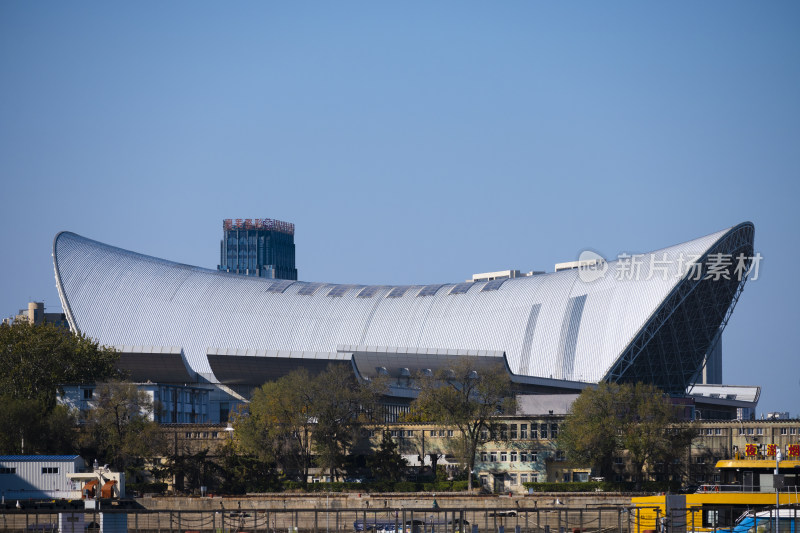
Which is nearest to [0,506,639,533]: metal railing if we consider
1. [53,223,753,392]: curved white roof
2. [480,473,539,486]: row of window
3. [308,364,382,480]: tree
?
[308,364,382,480]: tree

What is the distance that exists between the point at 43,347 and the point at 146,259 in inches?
1550

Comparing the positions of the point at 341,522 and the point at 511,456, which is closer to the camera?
the point at 341,522

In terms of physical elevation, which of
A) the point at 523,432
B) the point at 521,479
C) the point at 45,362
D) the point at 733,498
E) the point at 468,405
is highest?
the point at 45,362

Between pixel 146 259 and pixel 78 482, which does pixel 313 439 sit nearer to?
pixel 78 482

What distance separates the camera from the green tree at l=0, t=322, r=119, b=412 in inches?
3910

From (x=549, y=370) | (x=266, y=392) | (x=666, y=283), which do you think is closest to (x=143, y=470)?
(x=266, y=392)

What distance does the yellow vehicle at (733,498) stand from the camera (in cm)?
5534

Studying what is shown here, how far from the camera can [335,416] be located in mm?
90938

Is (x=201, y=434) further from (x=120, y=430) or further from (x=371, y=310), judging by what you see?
(x=371, y=310)

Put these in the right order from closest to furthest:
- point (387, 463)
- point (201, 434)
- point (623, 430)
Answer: point (623, 430), point (387, 463), point (201, 434)

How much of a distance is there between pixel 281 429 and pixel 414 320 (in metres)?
38.7

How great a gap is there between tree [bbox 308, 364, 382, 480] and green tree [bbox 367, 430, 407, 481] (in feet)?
8.93

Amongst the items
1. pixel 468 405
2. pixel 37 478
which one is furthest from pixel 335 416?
pixel 37 478

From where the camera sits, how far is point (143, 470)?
91.7 m
